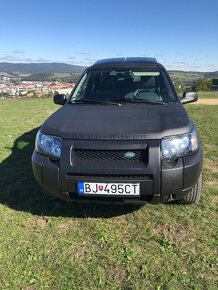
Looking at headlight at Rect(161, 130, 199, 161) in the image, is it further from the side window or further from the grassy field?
the side window

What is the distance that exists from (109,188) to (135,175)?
0.89 feet

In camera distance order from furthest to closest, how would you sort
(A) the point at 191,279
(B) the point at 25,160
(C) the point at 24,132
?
(C) the point at 24,132
(B) the point at 25,160
(A) the point at 191,279

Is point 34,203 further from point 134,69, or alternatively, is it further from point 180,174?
point 134,69

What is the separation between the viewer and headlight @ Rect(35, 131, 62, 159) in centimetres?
230

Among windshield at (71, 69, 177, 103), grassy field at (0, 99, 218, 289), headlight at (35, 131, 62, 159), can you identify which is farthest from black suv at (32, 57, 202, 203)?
windshield at (71, 69, 177, 103)

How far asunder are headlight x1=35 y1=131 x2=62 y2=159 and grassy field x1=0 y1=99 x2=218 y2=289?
2.68 feet

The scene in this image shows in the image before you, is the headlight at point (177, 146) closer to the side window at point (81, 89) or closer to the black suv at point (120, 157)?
the black suv at point (120, 157)

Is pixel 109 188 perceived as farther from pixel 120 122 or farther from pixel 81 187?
pixel 120 122

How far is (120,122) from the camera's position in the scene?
2.39 meters

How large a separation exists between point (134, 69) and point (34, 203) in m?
2.45

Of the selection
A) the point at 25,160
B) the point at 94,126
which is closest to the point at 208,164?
the point at 94,126

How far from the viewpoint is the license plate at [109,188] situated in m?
2.12

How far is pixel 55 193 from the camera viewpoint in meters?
2.35

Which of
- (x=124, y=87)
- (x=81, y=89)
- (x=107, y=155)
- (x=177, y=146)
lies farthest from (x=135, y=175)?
(x=81, y=89)
